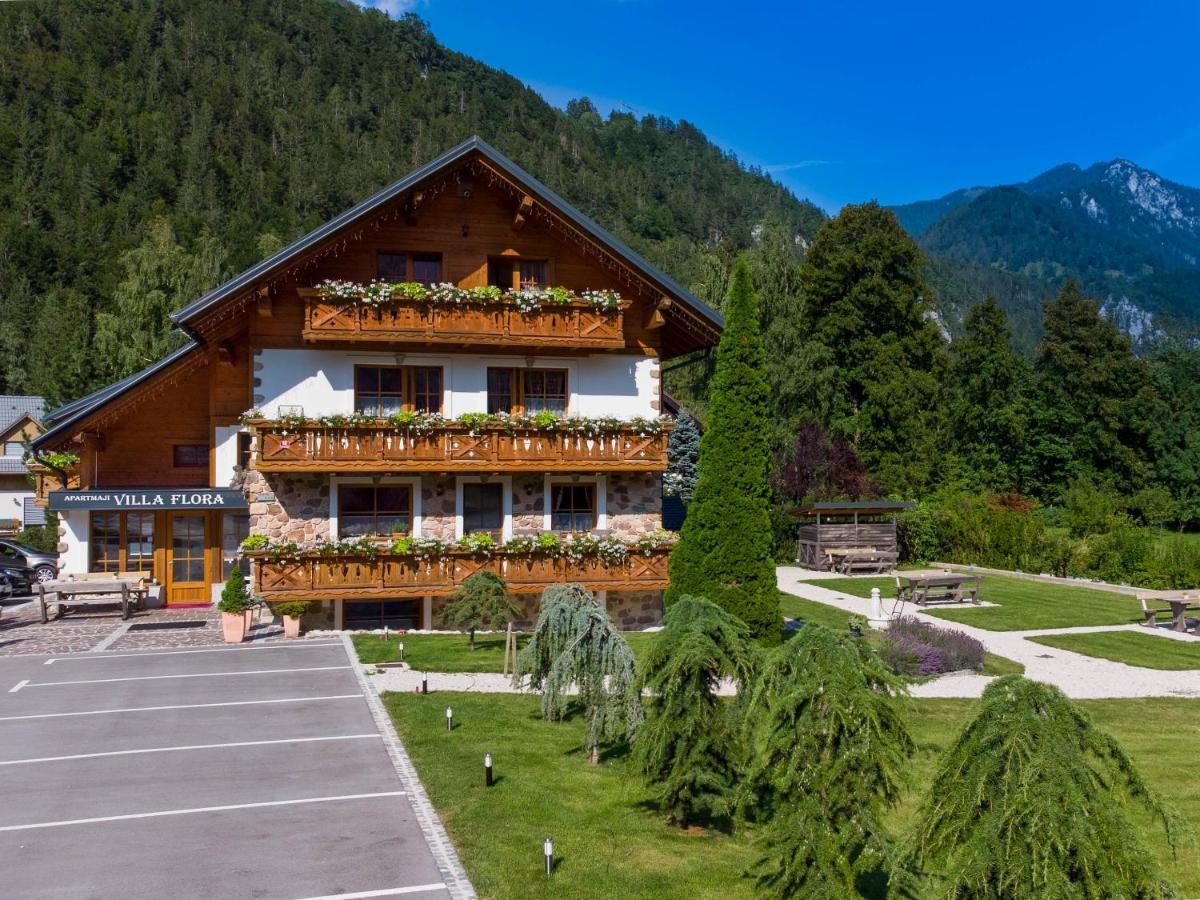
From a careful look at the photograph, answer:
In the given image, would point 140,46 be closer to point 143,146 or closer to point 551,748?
point 143,146

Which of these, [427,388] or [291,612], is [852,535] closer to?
[427,388]

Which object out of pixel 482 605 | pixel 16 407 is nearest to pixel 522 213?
pixel 482 605

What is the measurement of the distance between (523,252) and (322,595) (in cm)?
916

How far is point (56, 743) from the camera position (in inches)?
532

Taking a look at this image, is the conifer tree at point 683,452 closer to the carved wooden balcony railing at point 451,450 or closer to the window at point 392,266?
the carved wooden balcony railing at point 451,450

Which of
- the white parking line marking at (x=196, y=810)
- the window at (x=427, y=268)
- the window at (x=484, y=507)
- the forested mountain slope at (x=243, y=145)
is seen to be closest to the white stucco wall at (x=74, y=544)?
the window at (x=484, y=507)

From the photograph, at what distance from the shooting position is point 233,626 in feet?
68.9

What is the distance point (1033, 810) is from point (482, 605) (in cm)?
1449

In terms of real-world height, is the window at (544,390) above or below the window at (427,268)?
below

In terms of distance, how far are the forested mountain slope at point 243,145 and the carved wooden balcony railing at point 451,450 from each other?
118 ft

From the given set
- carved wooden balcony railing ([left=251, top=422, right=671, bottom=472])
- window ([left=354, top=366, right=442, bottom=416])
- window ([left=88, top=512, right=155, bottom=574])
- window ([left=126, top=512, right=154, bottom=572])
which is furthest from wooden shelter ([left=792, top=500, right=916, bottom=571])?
window ([left=88, top=512, right=155, bottom=574])

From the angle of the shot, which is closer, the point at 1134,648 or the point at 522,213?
the point at 1134,648

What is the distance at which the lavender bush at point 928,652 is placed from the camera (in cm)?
1886

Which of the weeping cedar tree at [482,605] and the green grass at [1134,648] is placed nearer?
the weeping cedar tree at [482,605]
